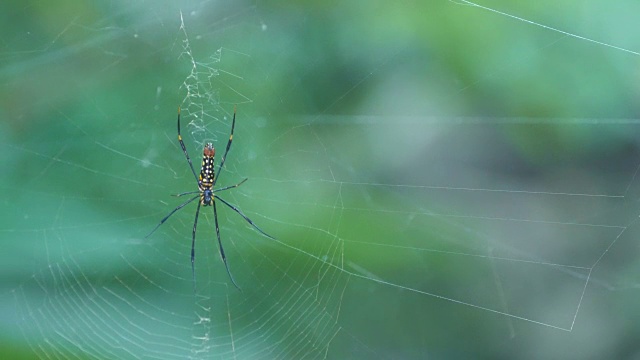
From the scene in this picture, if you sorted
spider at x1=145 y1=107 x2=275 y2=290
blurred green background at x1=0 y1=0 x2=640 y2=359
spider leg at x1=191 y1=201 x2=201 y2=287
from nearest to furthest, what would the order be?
1. blurred green background at x1=0 y1=0 x2=640 y2=359
2. spider at x1=145 y1=107 x2=275 y2=290
3. spider leg at x1=191 y1=201 x2=201 y2=287

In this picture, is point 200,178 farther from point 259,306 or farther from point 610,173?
point 610,173

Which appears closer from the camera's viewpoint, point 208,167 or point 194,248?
point 208,167

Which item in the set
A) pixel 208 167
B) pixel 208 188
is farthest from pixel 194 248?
pixel 208 167

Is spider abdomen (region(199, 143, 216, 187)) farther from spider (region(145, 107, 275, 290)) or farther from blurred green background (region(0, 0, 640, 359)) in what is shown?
blurred green background (region(0, 0, 640, 359))

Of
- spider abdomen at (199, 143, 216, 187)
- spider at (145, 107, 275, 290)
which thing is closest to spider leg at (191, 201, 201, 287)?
spider at (145, 107, 275, 290)

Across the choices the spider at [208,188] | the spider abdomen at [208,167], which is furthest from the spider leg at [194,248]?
the spider abdomen at [208,167]

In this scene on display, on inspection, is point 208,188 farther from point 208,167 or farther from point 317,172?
point 317,172

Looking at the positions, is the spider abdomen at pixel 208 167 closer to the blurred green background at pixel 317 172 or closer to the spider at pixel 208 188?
the spider at pixel 208 188

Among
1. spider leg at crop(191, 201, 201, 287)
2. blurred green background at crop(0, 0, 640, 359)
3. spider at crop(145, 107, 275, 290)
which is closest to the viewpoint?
blurred green background at crop(0, 0, 640, 359)
